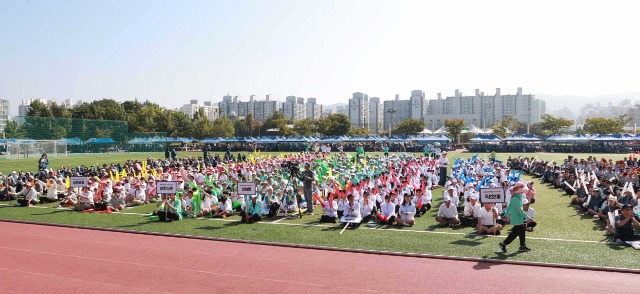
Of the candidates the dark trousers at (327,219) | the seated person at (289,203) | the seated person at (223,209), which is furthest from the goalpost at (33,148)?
the dark trousers at (327,219)

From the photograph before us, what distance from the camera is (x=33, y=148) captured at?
168 feet

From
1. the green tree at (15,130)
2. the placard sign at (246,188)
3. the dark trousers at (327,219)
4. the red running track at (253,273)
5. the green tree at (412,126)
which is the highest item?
the green tree at (412,126)

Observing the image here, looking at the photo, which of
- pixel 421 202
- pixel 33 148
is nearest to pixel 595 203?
pixel 421 202

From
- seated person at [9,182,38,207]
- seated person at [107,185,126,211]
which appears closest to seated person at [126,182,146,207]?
seated person at [107,185,126,211]

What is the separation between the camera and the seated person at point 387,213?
13969 millimetres

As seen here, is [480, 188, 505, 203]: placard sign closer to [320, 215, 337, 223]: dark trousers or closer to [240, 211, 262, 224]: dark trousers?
[320, 215, 337, 223]: dark trousers

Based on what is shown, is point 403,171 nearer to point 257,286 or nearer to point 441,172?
point 441,172

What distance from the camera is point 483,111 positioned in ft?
619

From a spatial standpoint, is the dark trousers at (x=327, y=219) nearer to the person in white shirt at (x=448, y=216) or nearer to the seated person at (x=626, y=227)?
the person in white shirt at (x=448, y=216)

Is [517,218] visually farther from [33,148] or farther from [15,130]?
[15,130]

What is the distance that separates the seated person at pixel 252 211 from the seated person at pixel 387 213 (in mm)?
4139

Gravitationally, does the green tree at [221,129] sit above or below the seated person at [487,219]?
above

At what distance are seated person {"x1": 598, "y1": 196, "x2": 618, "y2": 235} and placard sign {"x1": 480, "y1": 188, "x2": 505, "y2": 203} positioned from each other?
2954mm

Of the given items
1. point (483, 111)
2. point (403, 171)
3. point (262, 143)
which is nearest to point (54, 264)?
point (403, 171)
